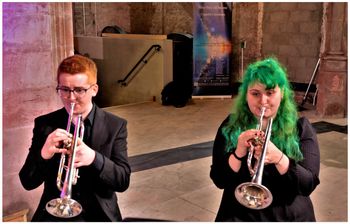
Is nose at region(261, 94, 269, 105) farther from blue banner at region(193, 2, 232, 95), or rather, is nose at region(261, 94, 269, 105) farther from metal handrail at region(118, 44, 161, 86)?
metal handrail at region(118, 44, 161, 86)

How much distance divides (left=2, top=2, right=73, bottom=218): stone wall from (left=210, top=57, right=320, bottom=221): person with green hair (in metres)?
1.47

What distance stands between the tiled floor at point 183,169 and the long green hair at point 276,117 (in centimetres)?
194

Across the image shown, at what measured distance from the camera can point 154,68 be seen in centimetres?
1017

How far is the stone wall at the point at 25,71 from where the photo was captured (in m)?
2.82

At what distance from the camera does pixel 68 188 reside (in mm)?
1785

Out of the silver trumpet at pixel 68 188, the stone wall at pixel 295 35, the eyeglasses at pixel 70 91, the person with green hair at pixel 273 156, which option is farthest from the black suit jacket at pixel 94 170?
the stone wall at pixel 295 35

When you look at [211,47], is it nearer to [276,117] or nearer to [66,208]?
[276,117]

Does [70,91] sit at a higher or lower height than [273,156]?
higher

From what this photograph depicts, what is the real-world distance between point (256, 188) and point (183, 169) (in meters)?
3.31

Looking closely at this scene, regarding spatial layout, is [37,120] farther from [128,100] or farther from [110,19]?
[110,19]

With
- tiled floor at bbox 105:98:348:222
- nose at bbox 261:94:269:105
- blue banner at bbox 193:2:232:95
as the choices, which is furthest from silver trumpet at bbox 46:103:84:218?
blue banner at bbox 193:2:232:95

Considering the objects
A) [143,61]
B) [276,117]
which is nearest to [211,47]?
[143,61]

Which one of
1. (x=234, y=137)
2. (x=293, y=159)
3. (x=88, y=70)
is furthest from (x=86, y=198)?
(x=293, y=159)

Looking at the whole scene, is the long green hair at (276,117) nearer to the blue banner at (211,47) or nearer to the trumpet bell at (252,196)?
the trumpet bell at (252,196)
